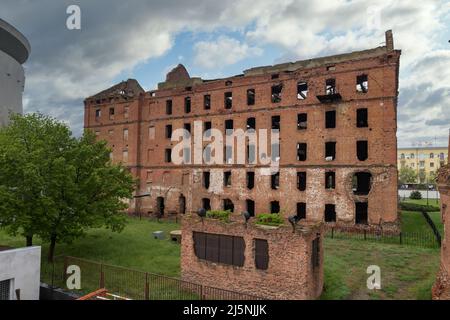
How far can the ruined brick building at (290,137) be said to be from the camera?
26.2 meters

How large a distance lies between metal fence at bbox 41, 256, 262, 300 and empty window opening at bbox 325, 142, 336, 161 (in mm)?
18498

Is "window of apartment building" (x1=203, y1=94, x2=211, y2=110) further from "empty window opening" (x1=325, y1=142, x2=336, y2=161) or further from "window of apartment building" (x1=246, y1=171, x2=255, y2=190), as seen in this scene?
"empty window opening" (x1=325, y1=142, x2=336, y2=161)

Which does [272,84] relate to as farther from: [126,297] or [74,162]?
[126,297]

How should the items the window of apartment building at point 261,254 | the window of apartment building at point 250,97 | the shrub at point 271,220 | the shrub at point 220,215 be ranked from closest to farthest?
the window of apartment building at point 261,254 < the shrub at point 271,220 < the shrub at point 220,215 < the window of apartment building at point 250,97

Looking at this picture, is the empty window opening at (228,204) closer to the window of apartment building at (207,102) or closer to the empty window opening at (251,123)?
the empty window opening at (251,123)

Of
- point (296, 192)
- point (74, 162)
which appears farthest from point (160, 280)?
point (296, 192)

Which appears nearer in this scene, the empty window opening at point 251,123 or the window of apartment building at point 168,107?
the empty window opening at point 251,123

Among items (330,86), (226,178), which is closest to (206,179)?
(226,178)

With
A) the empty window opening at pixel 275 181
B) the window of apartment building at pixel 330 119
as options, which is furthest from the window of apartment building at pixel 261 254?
the window of apartment building at pixel 330 119

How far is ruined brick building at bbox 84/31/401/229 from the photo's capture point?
1033 inches

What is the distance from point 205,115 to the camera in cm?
3400

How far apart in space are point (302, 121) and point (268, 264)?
66.3 feet

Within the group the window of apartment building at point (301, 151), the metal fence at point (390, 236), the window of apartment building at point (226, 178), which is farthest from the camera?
the window of apartment building at point (226, 178)

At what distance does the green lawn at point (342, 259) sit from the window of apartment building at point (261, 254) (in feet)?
9.92
